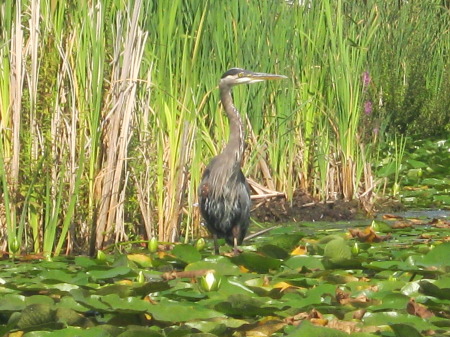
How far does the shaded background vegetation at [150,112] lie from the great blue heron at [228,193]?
0.12 meters

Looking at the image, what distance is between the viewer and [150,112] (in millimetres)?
6270

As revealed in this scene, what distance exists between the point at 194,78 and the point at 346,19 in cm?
282

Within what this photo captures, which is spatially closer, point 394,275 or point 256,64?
point 394,275

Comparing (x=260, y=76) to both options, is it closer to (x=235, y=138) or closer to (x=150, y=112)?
(x=235, y=138)

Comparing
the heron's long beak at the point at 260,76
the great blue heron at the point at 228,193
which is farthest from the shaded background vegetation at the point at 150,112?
the heron's long beak at the point at 260,76

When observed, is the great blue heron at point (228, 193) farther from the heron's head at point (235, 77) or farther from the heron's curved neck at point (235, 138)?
the heron's head at point (235, 77)

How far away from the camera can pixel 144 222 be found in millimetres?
5934

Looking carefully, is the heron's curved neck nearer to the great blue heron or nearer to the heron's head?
the great blue heron

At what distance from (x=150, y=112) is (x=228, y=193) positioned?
2.22ft

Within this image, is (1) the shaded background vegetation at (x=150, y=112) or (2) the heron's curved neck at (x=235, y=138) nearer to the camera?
(1) the shaded background vegetation at (x=150, y=112)

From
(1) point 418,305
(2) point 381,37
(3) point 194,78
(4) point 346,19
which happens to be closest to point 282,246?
(3) point 194,78

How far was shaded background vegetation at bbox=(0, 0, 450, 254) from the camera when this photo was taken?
545cm

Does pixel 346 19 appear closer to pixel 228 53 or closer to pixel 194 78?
pixel 228 53

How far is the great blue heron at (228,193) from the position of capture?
6.25m
